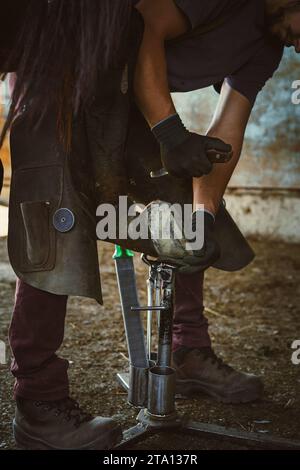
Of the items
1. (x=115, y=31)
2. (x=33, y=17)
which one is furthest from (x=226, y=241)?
(x=33, y=17)

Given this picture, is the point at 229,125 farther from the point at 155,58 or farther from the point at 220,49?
the point at 155,58

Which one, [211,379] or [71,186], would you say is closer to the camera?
[71,186]

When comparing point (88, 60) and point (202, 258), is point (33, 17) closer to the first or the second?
point (88, 60)

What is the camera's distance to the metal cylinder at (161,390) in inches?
54.8

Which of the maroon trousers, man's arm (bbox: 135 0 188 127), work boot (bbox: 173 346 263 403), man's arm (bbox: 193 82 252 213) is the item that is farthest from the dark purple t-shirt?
work boot (bbox: 173 346 263 403)

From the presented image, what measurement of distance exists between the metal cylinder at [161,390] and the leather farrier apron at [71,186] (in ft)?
0.71

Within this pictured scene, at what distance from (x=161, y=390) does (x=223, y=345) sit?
0.94 m

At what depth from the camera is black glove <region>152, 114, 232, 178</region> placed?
1.31 meters

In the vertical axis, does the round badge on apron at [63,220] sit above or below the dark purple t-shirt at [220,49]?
below

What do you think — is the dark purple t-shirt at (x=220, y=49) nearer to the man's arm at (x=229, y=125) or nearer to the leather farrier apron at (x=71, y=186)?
the man's arm at (x=229, y=125)

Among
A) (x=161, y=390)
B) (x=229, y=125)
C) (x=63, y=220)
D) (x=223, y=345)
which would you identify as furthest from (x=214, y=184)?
(x=223, y=345)

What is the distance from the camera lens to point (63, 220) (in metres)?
1.37

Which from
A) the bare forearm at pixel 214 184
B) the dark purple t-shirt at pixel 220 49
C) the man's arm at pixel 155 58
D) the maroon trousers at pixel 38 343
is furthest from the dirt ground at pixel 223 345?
the dark purple t-shirt at pixel 220 49

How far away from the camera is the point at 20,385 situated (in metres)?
1.44
